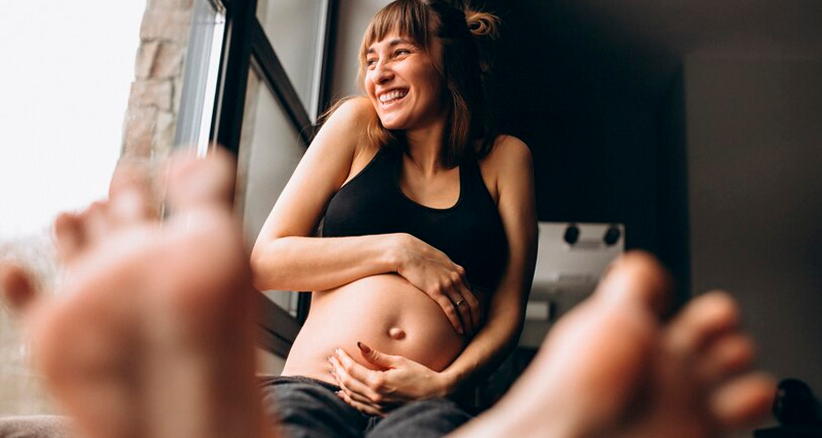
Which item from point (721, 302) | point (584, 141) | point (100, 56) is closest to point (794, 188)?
point (584, 141)

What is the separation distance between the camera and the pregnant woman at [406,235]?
0.81 meters

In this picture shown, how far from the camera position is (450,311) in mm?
913

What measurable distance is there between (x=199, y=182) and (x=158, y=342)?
101mm

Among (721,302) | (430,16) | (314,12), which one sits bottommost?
(721,302)

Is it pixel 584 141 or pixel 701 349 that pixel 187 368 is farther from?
pixel 584 141

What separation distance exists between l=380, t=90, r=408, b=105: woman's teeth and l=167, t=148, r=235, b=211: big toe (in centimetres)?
67

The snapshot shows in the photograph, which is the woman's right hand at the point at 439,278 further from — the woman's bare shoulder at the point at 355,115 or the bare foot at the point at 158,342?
the bare foot at the point at 158,342

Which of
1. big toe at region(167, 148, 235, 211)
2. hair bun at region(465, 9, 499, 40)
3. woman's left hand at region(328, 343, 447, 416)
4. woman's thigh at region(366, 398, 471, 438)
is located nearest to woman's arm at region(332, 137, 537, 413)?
woman's left hand at region(328, 343, 447, 416)

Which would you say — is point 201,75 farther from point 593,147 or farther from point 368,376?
point 593,147

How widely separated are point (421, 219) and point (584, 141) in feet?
11.0

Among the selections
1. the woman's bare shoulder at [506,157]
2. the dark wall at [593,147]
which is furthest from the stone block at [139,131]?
the dark wall at [593,147]

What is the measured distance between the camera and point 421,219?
3.30 ft

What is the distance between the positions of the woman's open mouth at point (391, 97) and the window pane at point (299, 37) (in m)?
0.75

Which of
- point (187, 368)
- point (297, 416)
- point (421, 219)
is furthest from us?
point (421, 219)
